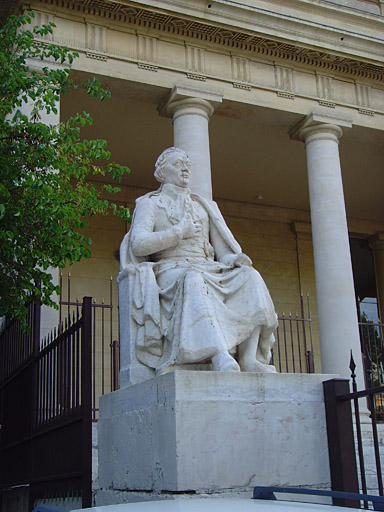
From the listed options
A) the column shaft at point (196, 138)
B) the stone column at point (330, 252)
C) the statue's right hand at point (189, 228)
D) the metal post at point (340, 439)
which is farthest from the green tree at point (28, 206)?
the stone column at point (330, 252)

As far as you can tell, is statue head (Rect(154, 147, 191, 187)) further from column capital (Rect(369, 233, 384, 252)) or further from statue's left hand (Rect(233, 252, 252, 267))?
column capital (Rect(369, 233, 384, 252))

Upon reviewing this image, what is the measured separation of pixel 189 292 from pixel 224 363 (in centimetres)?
66

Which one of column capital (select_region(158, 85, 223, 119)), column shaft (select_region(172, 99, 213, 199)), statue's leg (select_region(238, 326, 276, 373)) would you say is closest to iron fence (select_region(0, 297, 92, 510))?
statue's leg (select_region(238, 326, 276, 373))

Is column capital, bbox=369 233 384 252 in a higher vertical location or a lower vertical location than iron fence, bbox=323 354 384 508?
higher

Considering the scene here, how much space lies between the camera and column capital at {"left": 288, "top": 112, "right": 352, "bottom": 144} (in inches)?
632

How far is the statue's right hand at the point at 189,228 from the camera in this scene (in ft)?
21.3

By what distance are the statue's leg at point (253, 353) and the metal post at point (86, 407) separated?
4.73 feet

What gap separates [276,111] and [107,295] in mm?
7319

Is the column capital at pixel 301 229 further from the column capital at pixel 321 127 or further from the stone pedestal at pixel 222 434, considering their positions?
the stone pedestal at pixel 222 434

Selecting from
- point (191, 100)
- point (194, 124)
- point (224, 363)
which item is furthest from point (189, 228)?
point (191, 100)

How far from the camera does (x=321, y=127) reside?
16141 mm

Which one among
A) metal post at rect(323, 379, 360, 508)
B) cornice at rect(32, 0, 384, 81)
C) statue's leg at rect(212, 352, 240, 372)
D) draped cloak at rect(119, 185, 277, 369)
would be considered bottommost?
metal post at rect(323, 379, 360, 508)

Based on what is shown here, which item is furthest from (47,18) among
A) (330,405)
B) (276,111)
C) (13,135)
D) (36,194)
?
(330,405)

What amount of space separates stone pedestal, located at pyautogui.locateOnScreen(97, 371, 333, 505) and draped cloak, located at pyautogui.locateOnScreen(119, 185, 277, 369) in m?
0.38
